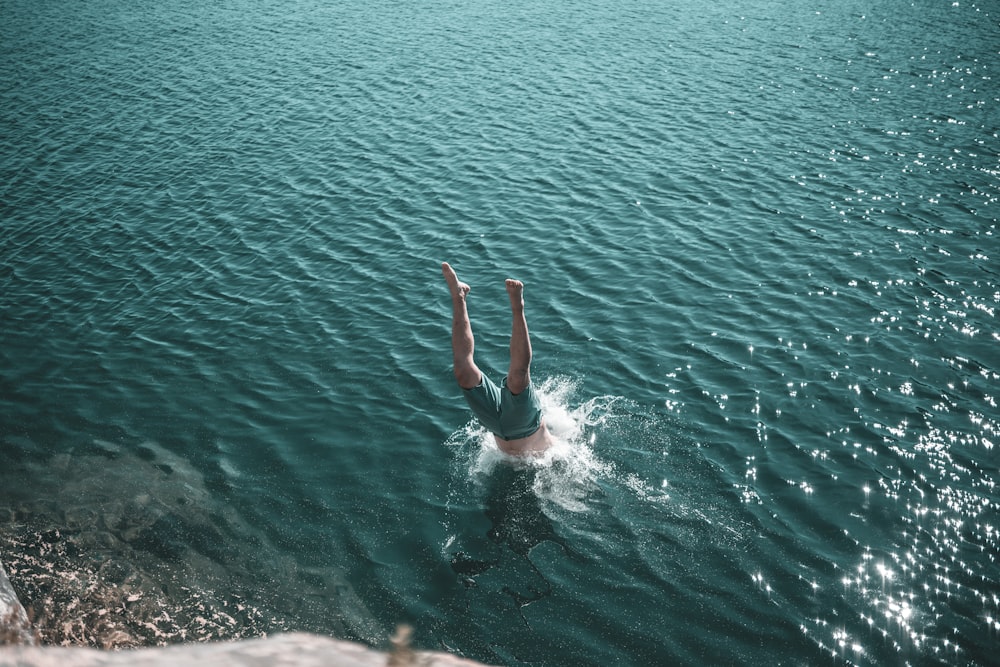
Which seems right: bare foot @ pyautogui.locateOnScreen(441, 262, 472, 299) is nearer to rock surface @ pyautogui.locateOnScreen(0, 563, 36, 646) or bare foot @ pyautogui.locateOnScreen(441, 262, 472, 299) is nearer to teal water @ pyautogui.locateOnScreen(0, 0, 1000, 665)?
teal water @ pyautogui.locateOnScreen(0, 0, 1000, 665)

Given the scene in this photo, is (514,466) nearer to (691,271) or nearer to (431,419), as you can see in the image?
(431,419)

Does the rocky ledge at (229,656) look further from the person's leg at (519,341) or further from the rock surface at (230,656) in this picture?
the person's leg at (519,341)

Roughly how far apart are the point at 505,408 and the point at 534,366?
4296 millimetres

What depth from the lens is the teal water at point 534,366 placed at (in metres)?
11.7

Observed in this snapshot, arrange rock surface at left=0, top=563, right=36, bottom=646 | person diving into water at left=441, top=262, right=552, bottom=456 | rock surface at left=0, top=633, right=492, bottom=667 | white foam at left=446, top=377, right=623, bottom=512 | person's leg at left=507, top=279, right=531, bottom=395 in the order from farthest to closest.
Result: white foam at left=446, top=377, right=623, bottom=512 → person diving into water at left=441, top=262, right=552, bottom=456 → person's leg at left=507, top=279, right=531, bottom=395 → rock surface at left=0, top=563, right=36, bottom=646 → rock surface at left=0, top=633, right=492, bottom=667

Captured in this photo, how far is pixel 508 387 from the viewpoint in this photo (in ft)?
43.9

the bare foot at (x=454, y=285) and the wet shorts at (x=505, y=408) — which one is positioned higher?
the bare foot at (x=454, y=285)

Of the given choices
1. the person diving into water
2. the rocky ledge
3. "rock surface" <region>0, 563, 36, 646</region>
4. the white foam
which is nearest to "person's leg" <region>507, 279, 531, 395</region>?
the person diving into water

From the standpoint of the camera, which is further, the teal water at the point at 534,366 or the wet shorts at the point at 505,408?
the wet shorts at the point at 505,408

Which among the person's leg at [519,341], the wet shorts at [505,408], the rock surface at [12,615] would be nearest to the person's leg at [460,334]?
the wet shorts at [505,408]

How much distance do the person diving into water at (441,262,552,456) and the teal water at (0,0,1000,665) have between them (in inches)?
31.3

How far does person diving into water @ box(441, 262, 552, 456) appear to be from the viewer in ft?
42.0

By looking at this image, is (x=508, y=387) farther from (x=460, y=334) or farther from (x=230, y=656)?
(x=230, y=656)

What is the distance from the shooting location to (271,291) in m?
21.4
